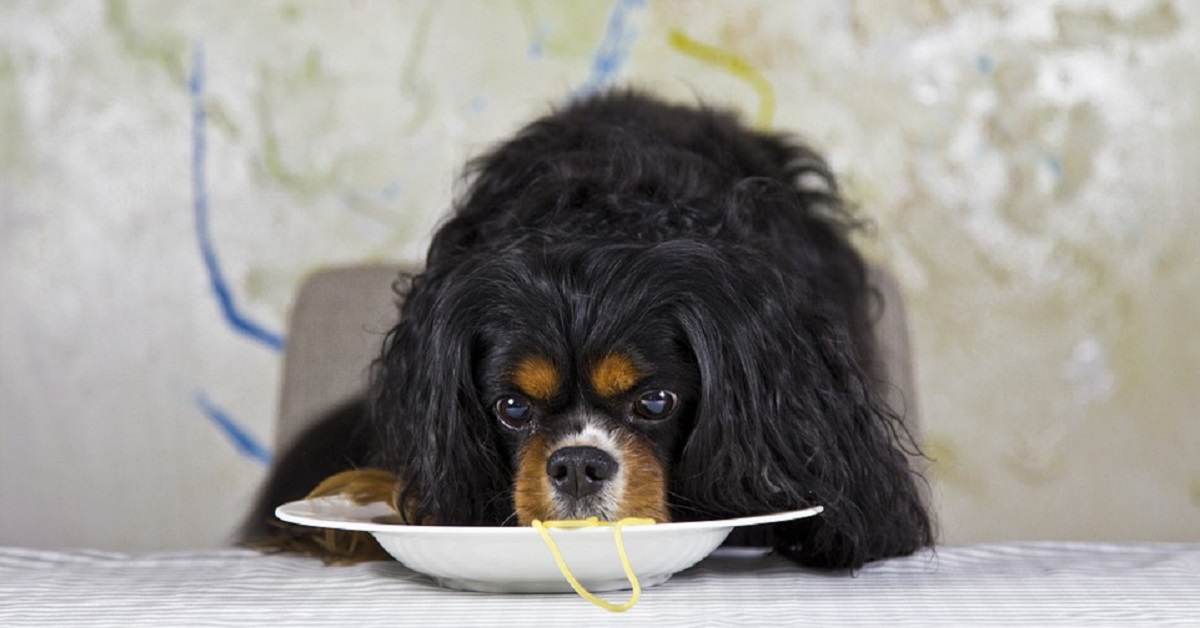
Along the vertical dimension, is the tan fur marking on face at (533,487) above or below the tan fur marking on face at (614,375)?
below

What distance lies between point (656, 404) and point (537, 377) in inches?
6.1

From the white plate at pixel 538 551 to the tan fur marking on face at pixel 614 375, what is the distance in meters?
0.28

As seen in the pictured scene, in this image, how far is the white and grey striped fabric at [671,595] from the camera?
1.32 metres

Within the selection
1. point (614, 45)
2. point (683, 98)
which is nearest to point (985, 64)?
point (683, 98)

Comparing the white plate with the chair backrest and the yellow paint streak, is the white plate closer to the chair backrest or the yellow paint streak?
the chair backrest

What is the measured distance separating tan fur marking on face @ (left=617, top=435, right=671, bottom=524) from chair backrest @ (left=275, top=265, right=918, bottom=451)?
44.3 inches

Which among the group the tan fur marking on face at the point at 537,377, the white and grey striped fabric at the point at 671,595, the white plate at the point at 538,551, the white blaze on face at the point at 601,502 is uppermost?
the tan fur marking on face at the point at 537,377

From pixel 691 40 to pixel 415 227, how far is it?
940 millimetres

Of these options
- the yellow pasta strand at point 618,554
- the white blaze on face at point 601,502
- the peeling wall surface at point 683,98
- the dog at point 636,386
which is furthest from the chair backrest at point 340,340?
the yellow pasta strand at point 618,554

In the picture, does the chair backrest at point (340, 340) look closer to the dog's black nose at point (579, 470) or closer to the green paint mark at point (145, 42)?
Answer: the dog's black nose at point (579, 470)

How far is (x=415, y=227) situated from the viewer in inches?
156

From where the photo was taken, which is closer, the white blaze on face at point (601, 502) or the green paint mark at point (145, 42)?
the white blaze on face at point (601, 502)

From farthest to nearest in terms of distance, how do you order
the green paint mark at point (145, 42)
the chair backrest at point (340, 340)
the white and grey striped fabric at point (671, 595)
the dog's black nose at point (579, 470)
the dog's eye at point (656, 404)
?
the green paint mark at point (145, 42), the chair backrest at point (340, 340), the dog's eye at point (656, 404), the dog's black nose at point (579, 470), the white and grey striped fabric at point (671, 595)

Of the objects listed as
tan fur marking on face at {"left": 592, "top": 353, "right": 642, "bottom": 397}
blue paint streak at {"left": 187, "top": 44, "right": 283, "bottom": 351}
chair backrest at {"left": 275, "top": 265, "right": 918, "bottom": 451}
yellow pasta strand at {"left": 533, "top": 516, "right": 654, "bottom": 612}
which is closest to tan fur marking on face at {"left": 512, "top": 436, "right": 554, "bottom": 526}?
tan fur marking on face at {"left": 592, "top": 353, "right": 642, "bottom": 397}
